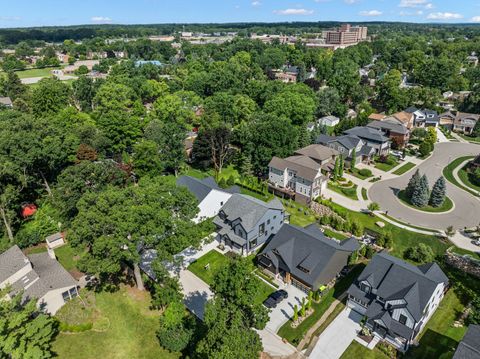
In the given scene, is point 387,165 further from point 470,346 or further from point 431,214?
point 470,346

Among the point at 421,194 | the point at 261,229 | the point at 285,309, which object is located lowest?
the point at 285,309

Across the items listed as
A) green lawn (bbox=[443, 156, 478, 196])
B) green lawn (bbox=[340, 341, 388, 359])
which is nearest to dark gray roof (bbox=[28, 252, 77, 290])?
green lawn (bbox=[340, 341, 388, 359])

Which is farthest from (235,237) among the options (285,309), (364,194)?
(364,194)

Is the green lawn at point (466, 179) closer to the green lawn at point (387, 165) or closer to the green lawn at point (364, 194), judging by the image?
the green lawn at point (387, 165)

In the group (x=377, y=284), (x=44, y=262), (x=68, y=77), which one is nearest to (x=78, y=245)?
(x=44, y=262)

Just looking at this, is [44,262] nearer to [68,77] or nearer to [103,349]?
[103,349]

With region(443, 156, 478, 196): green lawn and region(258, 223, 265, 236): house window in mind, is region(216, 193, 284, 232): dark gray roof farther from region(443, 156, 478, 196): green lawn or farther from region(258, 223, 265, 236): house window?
region(443, 156, 478, 196): green lawn
